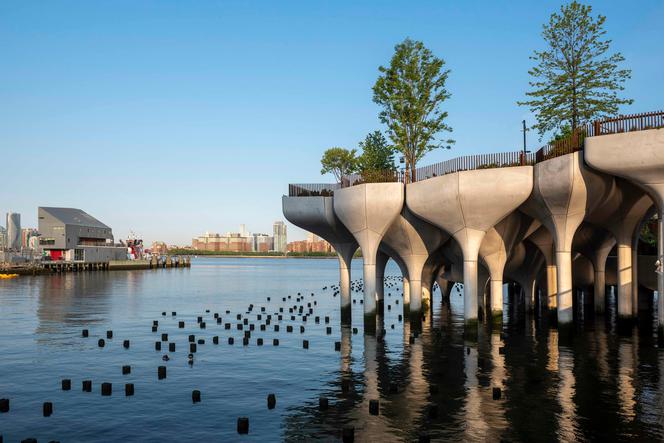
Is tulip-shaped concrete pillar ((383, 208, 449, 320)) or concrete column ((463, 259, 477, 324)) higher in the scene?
tulip-shaped concrete pillar ((383, 208, 449, 320))

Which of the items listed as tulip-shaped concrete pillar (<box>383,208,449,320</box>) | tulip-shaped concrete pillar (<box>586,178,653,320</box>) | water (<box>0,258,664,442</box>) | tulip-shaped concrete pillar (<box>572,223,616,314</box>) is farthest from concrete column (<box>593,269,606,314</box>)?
tulip-shaped concrete pillar (<box>383,208,449,320</box>)

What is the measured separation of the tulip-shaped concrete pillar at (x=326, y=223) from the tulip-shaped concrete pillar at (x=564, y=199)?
17615 mm

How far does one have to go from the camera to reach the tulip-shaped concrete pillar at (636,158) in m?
33.3

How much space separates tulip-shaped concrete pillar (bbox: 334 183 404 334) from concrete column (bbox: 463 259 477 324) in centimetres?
721

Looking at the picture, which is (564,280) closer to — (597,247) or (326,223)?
(597,247)

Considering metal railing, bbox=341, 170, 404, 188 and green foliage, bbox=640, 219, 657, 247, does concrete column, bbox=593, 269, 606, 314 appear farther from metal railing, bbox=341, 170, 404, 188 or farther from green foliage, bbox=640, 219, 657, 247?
metal railing, bbox=341, 170, 404, 188

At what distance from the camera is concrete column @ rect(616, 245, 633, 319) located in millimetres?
46719

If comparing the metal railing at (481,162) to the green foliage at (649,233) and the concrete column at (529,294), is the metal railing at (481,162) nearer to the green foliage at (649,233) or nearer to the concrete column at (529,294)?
the concrete column at (529,294)

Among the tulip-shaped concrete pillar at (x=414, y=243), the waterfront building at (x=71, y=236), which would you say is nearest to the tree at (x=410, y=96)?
the tulip-shaped concrete pillar at (x=414, y=243)

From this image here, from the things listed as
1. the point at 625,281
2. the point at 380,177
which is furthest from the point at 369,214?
the point at 625,281

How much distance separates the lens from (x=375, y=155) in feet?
244

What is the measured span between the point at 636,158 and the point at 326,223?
1065 inches

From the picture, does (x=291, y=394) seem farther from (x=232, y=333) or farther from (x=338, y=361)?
(x=232, y=333)

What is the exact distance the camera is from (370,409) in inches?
984
